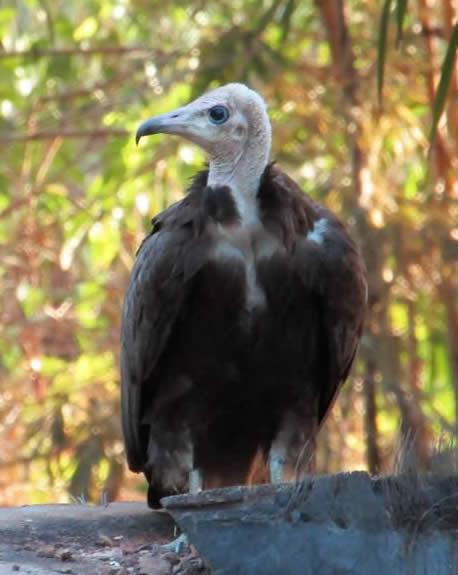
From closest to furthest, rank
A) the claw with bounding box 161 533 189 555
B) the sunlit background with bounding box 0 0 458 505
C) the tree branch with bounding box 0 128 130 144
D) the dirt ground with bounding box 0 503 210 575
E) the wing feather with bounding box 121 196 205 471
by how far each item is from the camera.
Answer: the dirt ground with bounding box 0 503 210 575, the claw with bounding box 161 533 189 555, the wing feather with bounding box 121 196 205 471, the sunlit background with bounding box 0 0 458 505, the tree branch with bounding box 0 128 130 144

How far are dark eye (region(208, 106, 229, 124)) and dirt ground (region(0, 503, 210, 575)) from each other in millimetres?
1370

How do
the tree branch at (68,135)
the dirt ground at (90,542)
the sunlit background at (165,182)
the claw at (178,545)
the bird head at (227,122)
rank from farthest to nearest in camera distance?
the tree branch at (68,135) → the sunlit background at (165,182) → the bird head at (227,122) → the claw at (178,545) → the dirt ground at (90,542)

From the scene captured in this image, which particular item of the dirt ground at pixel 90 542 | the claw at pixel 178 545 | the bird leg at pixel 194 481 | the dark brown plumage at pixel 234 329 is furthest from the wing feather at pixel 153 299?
the claw at pixel 178 545

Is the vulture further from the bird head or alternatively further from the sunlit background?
the sunlit background

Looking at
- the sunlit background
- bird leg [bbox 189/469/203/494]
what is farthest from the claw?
the sunlit background

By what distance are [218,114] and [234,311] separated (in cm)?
73

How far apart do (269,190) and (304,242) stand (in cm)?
22

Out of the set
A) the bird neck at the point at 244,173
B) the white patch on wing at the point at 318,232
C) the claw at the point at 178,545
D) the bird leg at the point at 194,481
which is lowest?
the claw at the point at 178,545

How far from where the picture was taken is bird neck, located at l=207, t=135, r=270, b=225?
16.5ft

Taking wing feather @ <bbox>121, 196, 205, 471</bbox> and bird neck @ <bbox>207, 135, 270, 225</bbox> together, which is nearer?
wing feather @ <bbox>121, 196, 205, 471</bbox>

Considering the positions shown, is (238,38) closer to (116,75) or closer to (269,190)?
(116,75)

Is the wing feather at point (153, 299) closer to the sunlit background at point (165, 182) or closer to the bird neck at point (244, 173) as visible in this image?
the bird neck at point (244, 173)

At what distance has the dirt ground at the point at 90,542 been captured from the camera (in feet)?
12.7

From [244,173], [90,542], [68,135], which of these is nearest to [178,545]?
[90,542]
